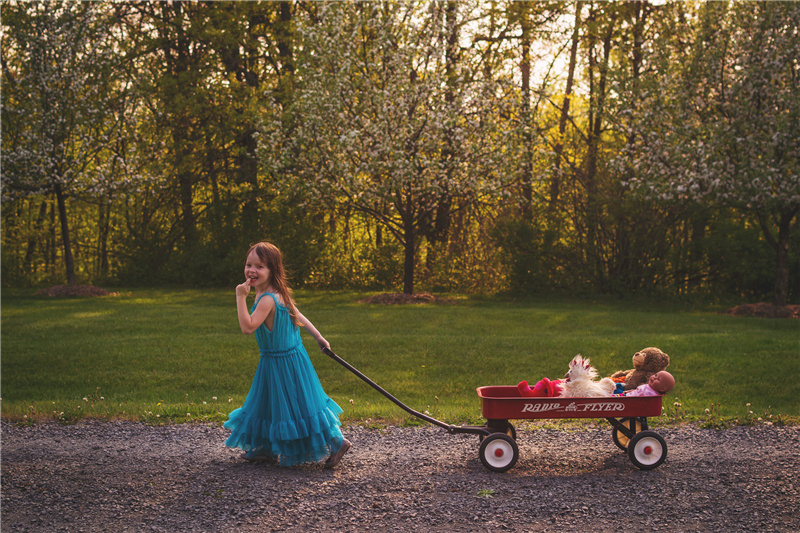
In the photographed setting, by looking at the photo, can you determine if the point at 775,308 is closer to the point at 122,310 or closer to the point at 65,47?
the point at 122,310

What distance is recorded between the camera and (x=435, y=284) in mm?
20766

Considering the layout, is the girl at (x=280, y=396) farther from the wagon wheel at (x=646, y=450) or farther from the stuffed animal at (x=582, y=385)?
the wagon wheel at (x=646, y=450)

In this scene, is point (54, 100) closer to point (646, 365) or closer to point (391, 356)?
point (391, 356)

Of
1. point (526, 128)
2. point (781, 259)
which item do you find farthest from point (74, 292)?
point (781, 259)

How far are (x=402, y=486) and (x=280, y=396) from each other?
1186mm

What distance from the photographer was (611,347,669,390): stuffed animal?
5.42m

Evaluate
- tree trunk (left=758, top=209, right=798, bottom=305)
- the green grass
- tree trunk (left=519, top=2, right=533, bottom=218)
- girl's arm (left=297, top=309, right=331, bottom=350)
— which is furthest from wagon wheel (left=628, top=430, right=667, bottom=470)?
tree trunk (left=519, top=2, right=533, bottom=218)

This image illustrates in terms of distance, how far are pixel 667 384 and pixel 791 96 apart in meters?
12.2

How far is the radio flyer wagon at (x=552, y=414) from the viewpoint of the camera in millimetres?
5109

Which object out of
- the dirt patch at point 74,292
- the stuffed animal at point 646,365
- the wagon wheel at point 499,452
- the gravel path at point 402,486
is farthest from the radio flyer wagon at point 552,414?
the dirt patch at point 74,292

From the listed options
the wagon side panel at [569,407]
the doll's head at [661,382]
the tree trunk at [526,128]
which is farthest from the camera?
the tree trunk at [526,128]

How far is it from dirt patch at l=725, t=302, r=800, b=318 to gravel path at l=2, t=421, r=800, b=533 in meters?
10.1

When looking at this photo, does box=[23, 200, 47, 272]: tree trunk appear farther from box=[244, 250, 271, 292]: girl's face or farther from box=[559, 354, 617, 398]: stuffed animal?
box=[559, 354, 617, 398]: stuffed animal

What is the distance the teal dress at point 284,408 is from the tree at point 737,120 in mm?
12584
